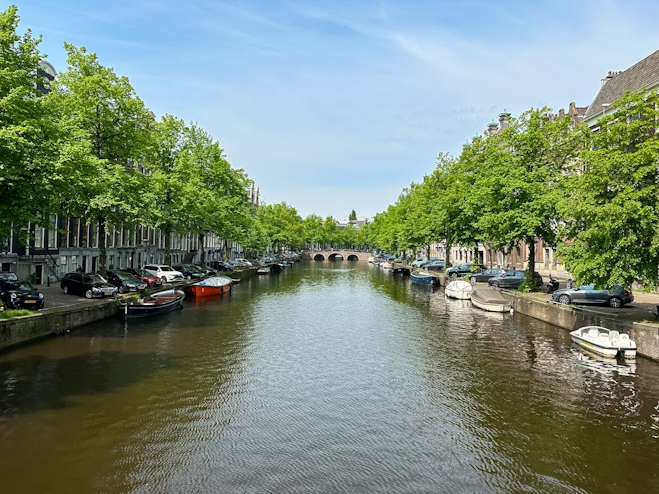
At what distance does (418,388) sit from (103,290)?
24.7m

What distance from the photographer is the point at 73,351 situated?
22.7 m

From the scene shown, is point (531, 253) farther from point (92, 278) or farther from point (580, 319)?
point (92, 278)

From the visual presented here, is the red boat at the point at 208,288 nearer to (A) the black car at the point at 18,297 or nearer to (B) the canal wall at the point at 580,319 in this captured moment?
(A) the black car at the point at 18,297

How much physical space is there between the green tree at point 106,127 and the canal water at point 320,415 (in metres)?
10.0

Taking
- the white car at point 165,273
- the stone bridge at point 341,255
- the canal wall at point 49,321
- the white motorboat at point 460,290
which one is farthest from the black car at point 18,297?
the stone bridge at point 341,255

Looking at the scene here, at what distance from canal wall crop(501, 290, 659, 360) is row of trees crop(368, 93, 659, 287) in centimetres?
229

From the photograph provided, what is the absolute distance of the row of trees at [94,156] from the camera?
2161 cm

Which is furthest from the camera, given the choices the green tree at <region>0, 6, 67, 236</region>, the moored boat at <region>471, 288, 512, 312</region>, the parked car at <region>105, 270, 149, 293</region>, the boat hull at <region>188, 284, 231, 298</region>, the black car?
the boat hull at <region>188, 284, 231, 298</region>

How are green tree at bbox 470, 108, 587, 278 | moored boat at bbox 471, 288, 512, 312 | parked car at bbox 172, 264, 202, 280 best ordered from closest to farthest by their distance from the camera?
green tree at bbox 470, 108, 587, 278
moored boat at bbox 471, 288, 512, 312
parked car at bbox 172, 264, 202, 280

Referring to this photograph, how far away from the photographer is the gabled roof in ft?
140

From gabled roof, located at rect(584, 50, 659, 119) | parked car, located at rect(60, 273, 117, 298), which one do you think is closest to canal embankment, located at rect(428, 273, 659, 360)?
gabled roof, located at rect(584, 50, 659, 119)

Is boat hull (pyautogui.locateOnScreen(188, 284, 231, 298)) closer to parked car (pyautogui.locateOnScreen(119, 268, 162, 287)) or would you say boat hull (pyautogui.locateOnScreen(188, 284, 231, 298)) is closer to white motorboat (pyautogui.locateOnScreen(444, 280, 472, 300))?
parked car (pyautogui.locateOnScreen(119, 268, 162, 287))

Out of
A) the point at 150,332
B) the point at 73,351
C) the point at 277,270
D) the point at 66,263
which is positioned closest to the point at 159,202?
the point at 66,263

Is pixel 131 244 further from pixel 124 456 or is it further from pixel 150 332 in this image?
pixel 124 456
